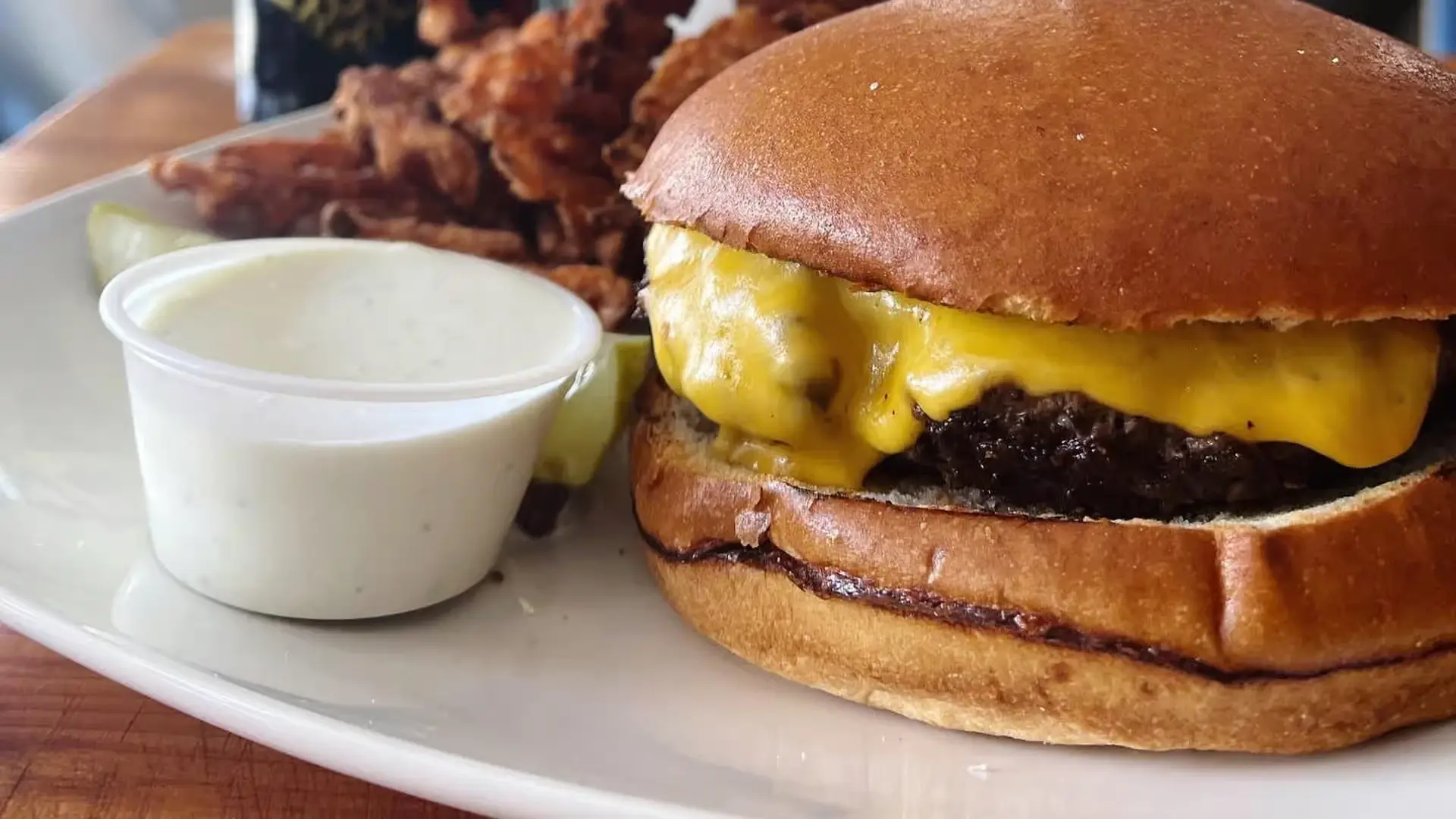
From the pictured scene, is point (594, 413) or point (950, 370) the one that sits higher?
point (950, 370)

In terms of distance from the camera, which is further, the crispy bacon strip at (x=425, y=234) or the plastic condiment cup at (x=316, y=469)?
the crispy bacon strip at (x=425, y=234)

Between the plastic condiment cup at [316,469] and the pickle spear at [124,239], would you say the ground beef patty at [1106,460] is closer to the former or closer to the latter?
the plastic condiment cup at [316,469]

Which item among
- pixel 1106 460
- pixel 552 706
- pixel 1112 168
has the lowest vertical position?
pixel 552 706

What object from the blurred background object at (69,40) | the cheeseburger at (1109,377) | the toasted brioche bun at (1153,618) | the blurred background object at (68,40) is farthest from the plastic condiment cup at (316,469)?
the blurred background object at (69,40)

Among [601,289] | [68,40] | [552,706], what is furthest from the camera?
[68,40]

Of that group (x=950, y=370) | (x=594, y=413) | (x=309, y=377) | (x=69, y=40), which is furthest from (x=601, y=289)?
(x=69, y=40)

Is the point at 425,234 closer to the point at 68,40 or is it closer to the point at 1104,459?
the point at 1104,459
